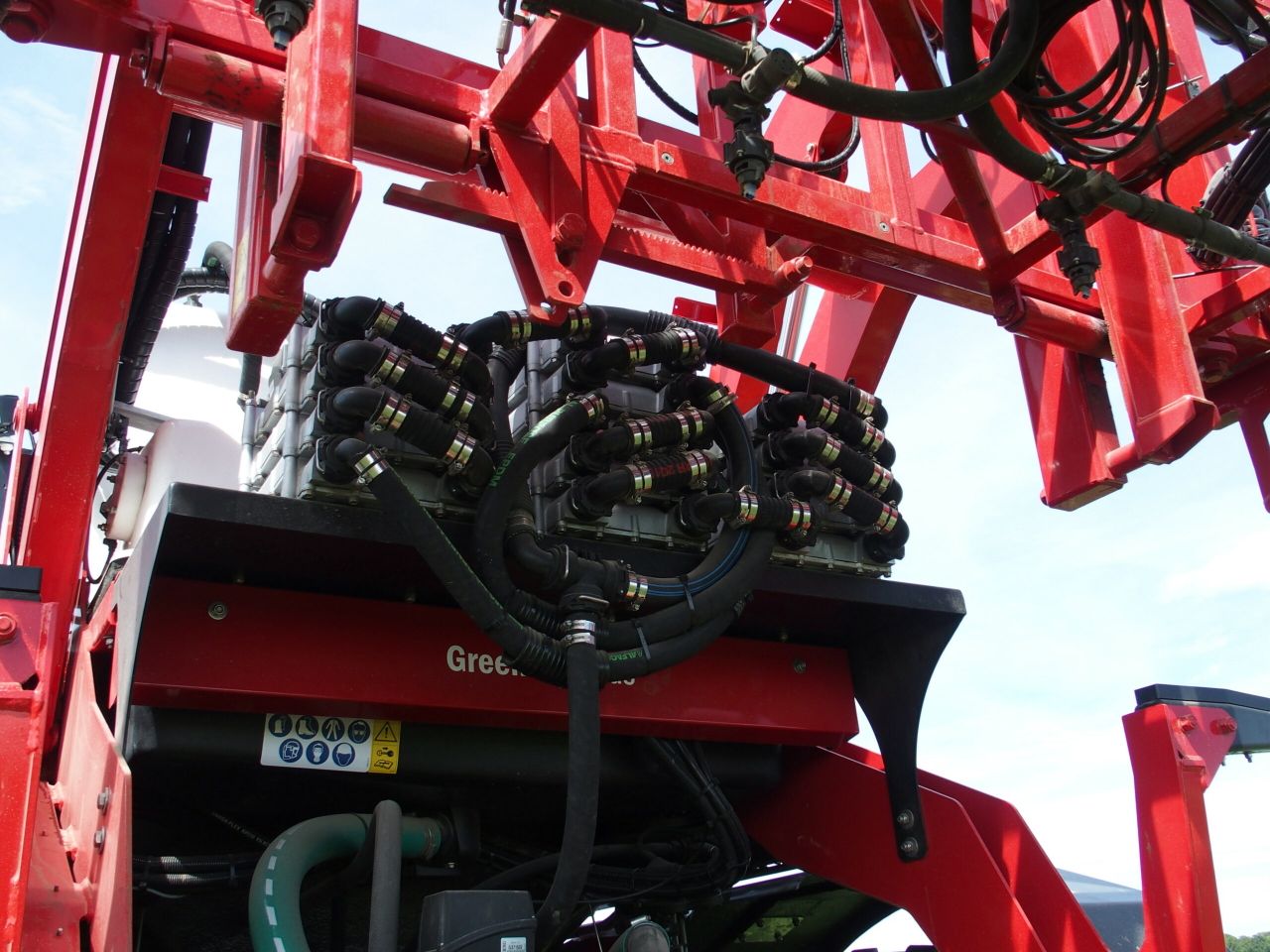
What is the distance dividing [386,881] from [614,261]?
143 cm


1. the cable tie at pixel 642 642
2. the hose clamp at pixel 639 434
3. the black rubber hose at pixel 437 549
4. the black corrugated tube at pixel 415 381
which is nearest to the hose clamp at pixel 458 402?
the black corrugated tube at pixel 415 381

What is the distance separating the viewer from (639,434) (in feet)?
9.39

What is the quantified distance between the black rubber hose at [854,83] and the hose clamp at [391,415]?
3.08 feet

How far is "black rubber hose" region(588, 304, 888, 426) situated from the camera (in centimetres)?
312

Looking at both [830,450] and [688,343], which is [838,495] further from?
[688,343]

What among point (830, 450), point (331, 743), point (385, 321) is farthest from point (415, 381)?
point (830, 450)

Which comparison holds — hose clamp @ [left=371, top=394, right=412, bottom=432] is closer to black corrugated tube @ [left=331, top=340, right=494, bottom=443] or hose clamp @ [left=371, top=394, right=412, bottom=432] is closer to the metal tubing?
black corrugated tube @ [left=331, top=340, right=494, bottom=443]

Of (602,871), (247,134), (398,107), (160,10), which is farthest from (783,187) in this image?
(602,871)

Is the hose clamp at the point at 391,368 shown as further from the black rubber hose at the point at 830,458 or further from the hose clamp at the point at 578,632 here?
the black rubber hose at the point at 830,458

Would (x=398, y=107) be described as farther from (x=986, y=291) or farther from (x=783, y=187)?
(x=986, y=291)

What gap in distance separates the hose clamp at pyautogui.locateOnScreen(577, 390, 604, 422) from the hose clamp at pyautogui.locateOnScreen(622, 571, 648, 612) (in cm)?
36

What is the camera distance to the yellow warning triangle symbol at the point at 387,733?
113 inches

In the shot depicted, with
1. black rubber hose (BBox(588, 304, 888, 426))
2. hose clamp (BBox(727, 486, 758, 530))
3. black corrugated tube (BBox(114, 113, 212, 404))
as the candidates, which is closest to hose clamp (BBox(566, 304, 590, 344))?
black rubber hose (BBox(588, 304, 888, 426))

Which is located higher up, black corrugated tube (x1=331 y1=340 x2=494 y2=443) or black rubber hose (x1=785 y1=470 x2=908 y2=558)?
black corrugated tube (x1=331 y1=340 x2=494 y2=443)
